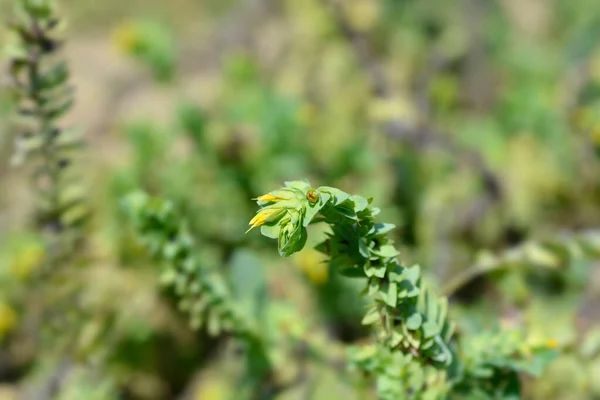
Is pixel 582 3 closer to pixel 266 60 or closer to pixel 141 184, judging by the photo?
pixel 266 60

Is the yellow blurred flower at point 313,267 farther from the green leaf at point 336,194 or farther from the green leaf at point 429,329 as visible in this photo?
the green leaf at point 336,194

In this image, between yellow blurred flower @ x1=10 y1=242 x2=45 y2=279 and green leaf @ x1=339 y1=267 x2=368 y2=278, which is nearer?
green leaf @ x1=339 y1=267 x2=368 y2=278

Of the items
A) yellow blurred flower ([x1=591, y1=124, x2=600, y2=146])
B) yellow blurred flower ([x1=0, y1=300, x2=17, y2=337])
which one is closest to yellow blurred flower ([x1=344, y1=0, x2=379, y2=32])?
yellow blurred flower ([x1=591, y1=124, x2=600, y2=146])

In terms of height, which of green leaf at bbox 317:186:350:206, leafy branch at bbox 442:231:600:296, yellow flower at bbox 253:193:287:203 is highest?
leafy branch at bbox 442:231:600:296

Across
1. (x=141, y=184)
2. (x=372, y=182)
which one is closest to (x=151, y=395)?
(x=141, y=184)

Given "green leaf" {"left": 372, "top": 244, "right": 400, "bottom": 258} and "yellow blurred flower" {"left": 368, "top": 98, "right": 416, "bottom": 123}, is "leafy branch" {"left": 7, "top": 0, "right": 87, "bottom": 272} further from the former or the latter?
"yellow blurred flower" {"left": 368, "top": 98, "right": 416, "bottom": 123}

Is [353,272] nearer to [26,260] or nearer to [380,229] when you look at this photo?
[380,229]

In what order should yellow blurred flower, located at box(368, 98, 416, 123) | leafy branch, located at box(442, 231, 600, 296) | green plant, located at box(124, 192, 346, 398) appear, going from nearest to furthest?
green plant, located at box(124, 192, 346, 398)
leafy branch, located at box(442, 231, 600, 296)
yellow blurred flower, located at box(368, 98, 416, 123)

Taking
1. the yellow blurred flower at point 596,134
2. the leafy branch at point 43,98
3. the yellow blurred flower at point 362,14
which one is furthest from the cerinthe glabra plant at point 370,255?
the yellow blurred flower at point 362,14
